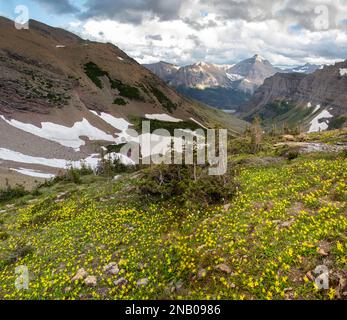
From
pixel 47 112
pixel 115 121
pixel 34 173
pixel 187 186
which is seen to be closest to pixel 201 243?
pixel 187 186

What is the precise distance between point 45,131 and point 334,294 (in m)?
130

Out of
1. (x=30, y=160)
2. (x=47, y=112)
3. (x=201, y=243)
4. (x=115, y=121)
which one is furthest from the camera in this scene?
(x=115, y=121)

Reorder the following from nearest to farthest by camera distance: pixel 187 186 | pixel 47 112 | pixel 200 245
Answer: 1. pixel 200 245
2. pixel 187 186
3. pixel 47 112

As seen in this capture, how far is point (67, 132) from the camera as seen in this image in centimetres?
13462

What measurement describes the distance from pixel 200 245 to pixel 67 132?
128m

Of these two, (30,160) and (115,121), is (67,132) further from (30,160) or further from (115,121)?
(115,121)

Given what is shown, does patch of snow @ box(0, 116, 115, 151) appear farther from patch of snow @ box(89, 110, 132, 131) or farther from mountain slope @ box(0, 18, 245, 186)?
patch of snow @ box(89, 110, 132, 131)

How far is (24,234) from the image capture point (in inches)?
944

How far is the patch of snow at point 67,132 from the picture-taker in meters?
124

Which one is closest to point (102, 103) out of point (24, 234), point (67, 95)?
point (67, 95)

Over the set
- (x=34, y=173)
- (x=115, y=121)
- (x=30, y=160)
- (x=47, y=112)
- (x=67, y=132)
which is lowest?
(x=34, y=173)

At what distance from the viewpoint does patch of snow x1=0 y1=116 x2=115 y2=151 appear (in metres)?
124

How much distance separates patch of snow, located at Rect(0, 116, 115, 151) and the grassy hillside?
345ft

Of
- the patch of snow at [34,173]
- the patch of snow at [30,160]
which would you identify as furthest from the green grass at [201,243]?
the patch of snow at [30,160]
